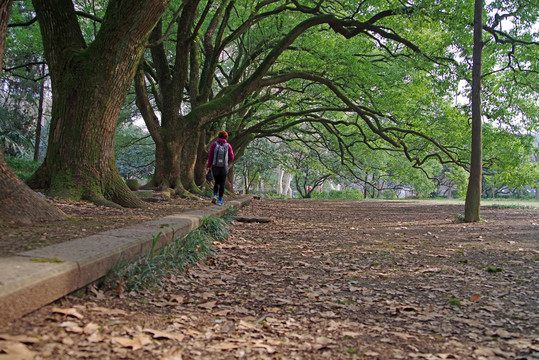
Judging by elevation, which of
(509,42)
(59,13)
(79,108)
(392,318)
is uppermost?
(509,42)

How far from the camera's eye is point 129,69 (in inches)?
270

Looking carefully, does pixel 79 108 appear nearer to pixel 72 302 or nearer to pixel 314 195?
pixel 72 302

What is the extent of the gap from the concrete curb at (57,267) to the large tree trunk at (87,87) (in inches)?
141

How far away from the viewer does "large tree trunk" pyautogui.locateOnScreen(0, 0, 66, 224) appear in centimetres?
419

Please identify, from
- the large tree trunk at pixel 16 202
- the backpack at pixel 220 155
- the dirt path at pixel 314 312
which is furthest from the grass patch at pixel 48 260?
the backpack at pixel 220 155

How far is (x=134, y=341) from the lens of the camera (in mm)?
2074

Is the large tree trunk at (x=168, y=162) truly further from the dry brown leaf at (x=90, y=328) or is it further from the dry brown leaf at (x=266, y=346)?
the dry brown leaf at (x=266, y=346)

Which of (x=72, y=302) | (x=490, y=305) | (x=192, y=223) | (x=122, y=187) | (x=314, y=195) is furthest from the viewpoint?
(x=314, y=195)

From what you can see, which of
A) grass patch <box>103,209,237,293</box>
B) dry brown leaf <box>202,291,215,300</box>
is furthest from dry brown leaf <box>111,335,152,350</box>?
dry brown leaf <box>202,291,215,300</box>

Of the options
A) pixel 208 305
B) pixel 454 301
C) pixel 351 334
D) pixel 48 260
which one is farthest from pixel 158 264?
pixel 454 301

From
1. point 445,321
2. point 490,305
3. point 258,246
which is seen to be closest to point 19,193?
point 258,246

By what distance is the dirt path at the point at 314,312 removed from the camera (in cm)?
210

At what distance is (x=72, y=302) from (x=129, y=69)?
17.6 ft

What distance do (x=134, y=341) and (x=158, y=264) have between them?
54.0 inches
